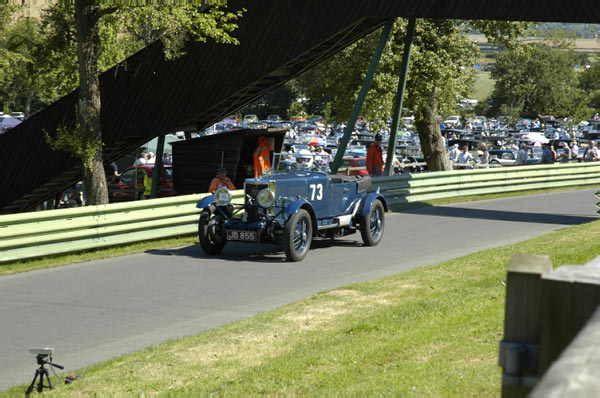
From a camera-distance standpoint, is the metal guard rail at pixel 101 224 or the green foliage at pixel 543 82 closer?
the metal guard rail at pixel 101 224

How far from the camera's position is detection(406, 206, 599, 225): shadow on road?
18719 mm

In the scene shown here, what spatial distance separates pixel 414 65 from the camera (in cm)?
2758

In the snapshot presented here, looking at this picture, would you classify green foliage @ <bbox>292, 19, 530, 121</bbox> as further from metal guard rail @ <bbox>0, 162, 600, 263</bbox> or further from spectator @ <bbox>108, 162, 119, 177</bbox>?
spectator @ <bbox>108, 162, 119, 177</bbox>

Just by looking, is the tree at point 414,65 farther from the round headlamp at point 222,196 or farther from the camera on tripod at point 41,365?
the camera on tripod at point 41,365

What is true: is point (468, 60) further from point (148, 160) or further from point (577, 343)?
point (577, 343)

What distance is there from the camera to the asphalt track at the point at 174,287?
8.21 m

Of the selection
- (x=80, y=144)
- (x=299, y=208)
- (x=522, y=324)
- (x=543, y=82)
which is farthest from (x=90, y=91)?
(x=543, y=82)

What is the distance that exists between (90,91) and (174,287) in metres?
7.23

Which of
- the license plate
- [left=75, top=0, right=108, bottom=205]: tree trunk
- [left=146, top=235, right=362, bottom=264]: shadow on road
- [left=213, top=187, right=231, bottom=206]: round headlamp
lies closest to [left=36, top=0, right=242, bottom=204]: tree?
[left=75, top=0, right=108, bottom=205]: tree trunk

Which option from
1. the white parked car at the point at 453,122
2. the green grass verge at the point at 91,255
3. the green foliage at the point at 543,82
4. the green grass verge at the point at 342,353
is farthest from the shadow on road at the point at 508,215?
the white parked car at the point at 453,122

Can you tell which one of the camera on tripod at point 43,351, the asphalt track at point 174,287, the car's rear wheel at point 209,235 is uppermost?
the car's rear wheel at point 209,235

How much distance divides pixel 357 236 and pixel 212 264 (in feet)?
13.3

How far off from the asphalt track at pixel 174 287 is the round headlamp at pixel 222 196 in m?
0.88

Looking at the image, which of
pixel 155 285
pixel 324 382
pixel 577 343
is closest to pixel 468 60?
pixel 155 285
